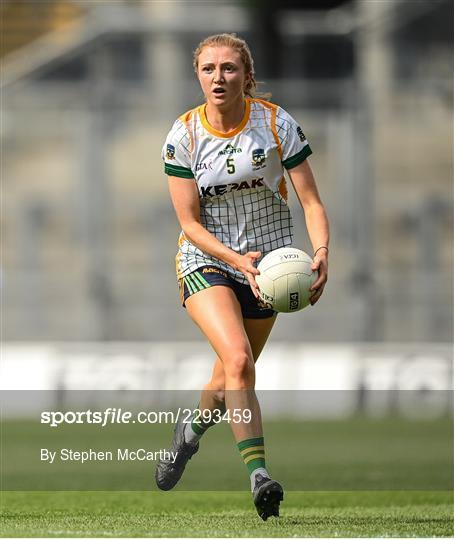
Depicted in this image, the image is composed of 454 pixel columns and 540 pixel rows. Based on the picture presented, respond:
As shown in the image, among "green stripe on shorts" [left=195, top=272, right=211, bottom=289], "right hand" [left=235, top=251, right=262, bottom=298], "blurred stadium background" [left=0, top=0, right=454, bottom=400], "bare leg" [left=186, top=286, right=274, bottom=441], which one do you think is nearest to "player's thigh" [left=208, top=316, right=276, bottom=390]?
"bare leg" [left=186, top=286, right=274, bottom=441]

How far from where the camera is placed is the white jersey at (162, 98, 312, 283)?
7.65 meters

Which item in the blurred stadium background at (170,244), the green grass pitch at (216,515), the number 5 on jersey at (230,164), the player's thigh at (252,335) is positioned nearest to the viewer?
the green grass pitch at (216,515)

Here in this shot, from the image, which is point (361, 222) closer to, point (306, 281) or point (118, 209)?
point (118, 209)

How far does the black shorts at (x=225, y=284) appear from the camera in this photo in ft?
25.4

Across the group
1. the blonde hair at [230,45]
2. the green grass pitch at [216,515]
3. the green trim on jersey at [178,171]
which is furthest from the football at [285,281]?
the green grass pitch at [216,515]

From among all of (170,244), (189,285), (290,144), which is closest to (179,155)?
(290,144)

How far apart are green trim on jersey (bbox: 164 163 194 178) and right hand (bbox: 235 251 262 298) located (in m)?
0.52

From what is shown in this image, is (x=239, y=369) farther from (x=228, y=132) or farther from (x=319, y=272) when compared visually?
(x=228, y=132)

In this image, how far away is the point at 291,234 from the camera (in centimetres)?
798

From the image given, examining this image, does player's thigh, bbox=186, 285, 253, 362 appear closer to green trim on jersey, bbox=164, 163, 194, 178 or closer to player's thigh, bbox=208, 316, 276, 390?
player's thigh, bbox=208, 316, 276, 390

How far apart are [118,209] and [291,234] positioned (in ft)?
44.0

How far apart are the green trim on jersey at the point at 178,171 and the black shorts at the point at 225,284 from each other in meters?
0.48

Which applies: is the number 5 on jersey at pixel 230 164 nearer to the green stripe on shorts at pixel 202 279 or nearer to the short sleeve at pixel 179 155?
the short sleeve at pixel 179 155

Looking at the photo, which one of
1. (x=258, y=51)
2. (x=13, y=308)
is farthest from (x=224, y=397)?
(x=258, y=51)
